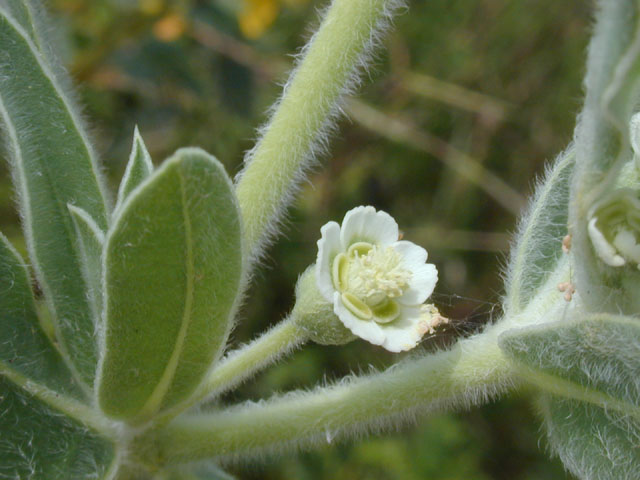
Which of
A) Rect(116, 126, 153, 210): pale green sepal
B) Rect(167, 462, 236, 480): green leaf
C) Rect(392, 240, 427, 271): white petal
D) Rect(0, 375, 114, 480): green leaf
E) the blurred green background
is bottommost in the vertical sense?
the blurred green background

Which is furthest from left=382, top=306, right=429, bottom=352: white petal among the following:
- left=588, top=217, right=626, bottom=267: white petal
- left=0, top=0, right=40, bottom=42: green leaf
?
left=0, top=0, right=40, bottom=42: green leaf

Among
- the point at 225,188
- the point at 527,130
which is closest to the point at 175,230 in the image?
the point at 225,188

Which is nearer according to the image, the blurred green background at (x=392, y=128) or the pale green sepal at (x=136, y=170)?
the pale green sepal at (x=136, y=170)

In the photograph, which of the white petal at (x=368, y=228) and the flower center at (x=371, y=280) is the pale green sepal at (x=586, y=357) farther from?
the white petal at (x=368, y=228)

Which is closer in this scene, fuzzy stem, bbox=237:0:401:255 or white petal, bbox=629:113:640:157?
white petal, bbox=629:113:640:157

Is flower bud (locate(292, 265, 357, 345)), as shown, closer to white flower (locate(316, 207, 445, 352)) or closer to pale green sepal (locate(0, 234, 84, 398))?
white flower (locate(316, 207, 445, 352))

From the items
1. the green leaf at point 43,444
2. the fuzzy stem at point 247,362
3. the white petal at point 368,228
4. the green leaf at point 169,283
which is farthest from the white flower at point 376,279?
the green leaf at point 43,444

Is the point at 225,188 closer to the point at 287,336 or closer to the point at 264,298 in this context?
the point at 287,336
